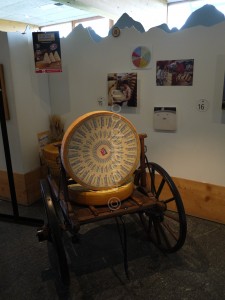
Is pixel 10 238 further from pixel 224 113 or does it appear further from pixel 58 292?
pixel 224 113

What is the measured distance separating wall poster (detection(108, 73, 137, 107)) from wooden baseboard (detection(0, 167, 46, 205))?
3.37 feet

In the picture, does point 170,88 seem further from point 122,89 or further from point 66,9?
point 66,9

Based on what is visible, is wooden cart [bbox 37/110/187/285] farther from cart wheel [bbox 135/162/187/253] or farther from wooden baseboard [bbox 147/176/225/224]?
wooden baseboard [bbox 147/176/225/224]

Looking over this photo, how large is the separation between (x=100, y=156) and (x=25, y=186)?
1.25 metres

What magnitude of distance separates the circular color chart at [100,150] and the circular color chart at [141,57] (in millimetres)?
811

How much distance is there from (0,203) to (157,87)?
1.88 meters

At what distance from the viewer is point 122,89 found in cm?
222

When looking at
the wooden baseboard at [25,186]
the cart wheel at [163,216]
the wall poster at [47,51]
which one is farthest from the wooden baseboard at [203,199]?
the wall poster at [47,51]

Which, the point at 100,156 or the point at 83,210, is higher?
the point at 100,156

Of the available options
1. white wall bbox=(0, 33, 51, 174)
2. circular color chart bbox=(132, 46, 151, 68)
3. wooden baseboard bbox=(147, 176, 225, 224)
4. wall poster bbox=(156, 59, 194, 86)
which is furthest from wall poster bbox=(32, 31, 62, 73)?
wooden baseboard bbox=(147, 176, 225, 224)

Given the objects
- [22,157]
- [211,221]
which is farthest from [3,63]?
[211,221]

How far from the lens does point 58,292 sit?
146cm

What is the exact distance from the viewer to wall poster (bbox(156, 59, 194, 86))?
6.37 feet

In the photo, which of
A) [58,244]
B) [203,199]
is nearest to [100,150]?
[58,244]
